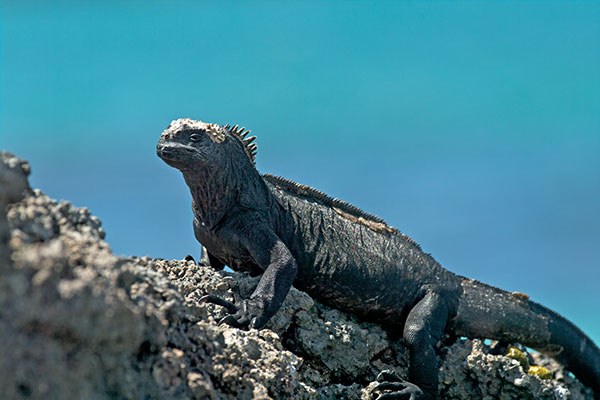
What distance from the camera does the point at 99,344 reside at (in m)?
2.93

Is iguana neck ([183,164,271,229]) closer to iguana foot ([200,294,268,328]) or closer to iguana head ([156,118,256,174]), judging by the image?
iguana head ([156,118,256,174])

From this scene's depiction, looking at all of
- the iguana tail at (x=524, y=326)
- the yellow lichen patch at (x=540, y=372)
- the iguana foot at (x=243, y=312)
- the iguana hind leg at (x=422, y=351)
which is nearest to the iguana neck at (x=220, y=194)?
the iguana foot at (x=243, y=312)

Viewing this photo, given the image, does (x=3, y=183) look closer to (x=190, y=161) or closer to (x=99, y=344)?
(x=99, y=344)

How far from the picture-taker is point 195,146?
5.49 meters

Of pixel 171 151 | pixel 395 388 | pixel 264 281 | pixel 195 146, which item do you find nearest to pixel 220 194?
pixel 195 146

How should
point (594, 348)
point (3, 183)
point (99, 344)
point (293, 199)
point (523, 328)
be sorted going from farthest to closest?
point (594, 348), point (523, 328), point (293, 199), point (3, 183), point (99, 344)

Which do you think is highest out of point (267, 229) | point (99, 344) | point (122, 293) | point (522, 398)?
point (267, 229)

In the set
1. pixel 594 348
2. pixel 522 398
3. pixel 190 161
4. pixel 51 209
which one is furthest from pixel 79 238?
pixel 594 348

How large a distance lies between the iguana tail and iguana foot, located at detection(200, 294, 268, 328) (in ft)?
8.10

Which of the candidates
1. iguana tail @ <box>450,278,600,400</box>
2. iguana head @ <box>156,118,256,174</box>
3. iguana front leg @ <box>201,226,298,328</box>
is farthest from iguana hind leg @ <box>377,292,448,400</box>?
iguana head @ <box>156,118,256,174</box>

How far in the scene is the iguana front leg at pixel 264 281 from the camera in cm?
514

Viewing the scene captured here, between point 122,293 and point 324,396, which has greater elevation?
point 324,396

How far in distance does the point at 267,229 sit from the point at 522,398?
3100 millimetres

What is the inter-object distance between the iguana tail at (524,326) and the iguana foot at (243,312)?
8.10ft
